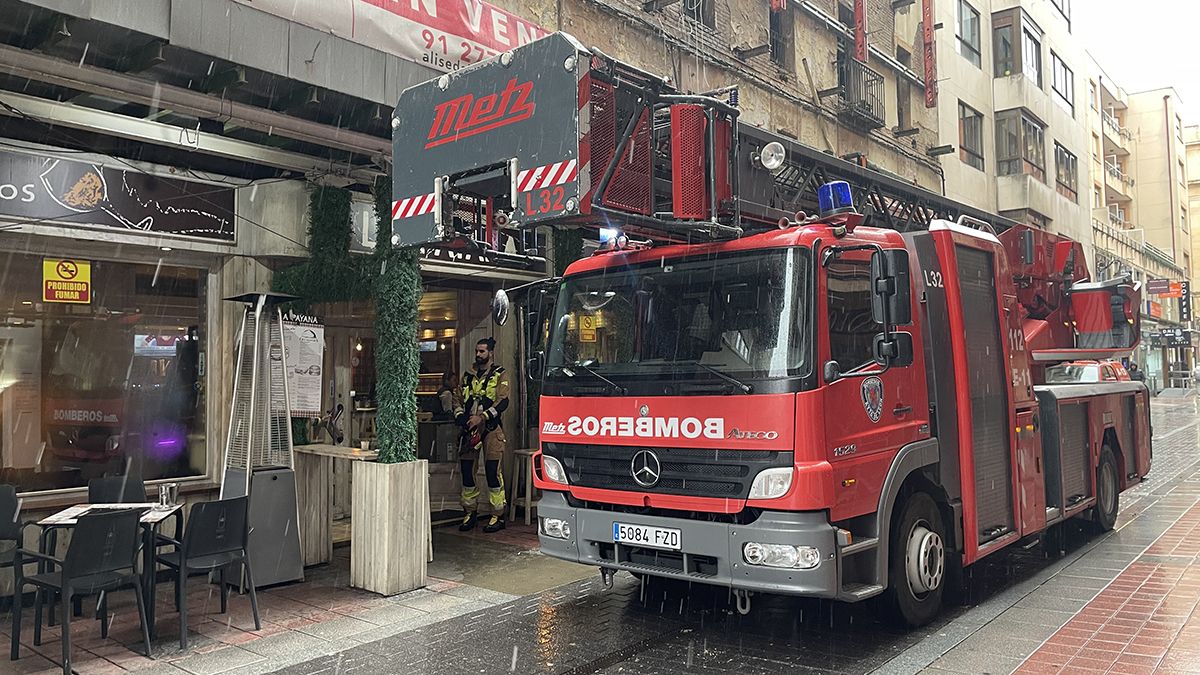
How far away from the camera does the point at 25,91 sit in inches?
244

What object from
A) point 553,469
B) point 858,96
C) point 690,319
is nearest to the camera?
point 690,319

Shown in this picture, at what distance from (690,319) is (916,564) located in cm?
225

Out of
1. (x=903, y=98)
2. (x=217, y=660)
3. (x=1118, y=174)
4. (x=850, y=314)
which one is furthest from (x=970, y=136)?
(x=1118, y=174)

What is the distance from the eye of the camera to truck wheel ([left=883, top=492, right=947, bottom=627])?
570 cm

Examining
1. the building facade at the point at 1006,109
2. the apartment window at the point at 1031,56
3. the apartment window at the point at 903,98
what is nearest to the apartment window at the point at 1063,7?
the building facade at the point at 1006,109

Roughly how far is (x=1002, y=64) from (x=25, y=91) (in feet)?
85.4

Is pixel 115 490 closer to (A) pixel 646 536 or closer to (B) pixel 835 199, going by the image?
(A) pixel 646 536

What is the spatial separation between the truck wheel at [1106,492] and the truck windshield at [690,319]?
17.5 feet

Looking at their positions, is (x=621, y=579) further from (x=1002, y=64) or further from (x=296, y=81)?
(x=1002, y=64)

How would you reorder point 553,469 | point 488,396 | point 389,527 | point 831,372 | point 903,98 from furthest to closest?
point 903,98 < point 488,396 < point 389,527 < point 553,469 < point 831,372

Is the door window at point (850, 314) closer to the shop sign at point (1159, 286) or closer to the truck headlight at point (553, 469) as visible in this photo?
the truck headlight at point (553, 469)

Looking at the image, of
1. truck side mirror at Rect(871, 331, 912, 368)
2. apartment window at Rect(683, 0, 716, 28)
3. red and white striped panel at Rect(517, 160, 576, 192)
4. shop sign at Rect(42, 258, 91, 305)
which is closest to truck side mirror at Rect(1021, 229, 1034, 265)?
truck side mirror at Rect(871, 331, 912, 368)

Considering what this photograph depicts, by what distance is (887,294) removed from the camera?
5.40 meters

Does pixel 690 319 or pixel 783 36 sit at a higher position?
pixel 783 36
